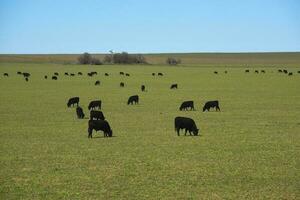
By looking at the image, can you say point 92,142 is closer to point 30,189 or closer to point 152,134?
point 152,134

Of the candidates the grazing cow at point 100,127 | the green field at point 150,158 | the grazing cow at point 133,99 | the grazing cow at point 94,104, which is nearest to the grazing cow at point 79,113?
the green field at point 150,158

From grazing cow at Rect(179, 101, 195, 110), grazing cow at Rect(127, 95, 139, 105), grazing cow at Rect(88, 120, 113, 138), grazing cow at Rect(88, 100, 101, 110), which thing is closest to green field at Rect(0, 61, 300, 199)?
grazing cow at Rect(88, 120, 113, 138)

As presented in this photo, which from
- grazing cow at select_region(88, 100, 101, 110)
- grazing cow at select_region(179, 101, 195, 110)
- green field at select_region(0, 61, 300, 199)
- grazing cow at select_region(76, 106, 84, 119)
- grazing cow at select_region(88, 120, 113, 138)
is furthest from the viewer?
grazing cow at select_region(88, 100, 101, 110)

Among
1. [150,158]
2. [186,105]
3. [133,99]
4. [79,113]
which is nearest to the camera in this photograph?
[150,158]

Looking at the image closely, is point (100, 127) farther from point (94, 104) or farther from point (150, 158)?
point (94, 104)

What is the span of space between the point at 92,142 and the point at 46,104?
16206 mm

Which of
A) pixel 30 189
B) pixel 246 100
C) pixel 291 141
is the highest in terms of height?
pixel 246 100

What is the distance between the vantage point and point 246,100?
37656 mm

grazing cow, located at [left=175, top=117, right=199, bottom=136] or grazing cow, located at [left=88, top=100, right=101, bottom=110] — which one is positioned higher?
grazing cow, located at [left=88, top=100, right=101, bottom=110]

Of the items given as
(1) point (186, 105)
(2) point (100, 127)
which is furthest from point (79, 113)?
(1) point (186, 105)

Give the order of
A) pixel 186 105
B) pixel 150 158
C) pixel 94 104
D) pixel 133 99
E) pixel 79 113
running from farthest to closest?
pixel 133 99 < pixel 94 104 < pixel 186 105 < pixel 79 113 < pixel 150 158

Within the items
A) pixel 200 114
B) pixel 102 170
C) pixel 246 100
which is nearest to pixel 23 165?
pixel 102 170

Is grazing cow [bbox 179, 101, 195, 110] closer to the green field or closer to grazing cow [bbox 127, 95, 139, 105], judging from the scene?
the green field

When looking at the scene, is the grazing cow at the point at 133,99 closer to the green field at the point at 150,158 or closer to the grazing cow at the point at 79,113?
the green field at the point at 150,158
